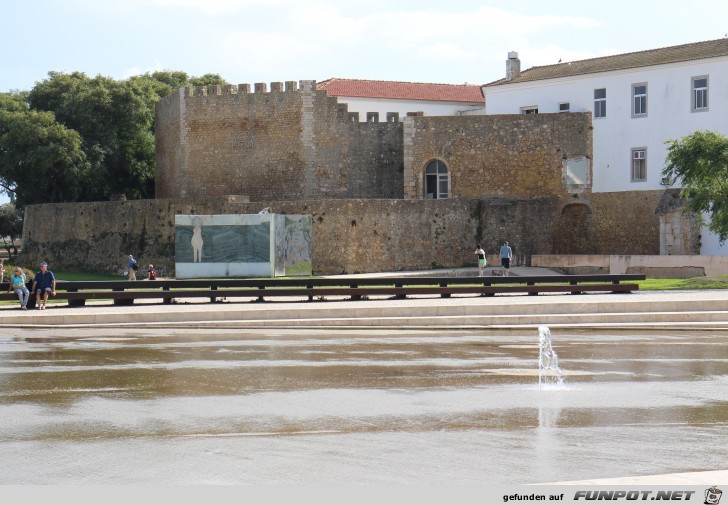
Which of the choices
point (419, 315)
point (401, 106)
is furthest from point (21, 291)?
point (401, 106)

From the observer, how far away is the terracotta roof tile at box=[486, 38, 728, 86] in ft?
138

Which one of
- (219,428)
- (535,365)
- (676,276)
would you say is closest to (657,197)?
(676,276)

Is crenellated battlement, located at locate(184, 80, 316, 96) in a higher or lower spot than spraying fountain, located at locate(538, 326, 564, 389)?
higher

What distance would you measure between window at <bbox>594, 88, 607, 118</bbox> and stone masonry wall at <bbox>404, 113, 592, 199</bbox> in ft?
5.11

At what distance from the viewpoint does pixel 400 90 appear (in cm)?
6538

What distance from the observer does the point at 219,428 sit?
10125 mm

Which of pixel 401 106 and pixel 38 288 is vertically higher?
pixel 401 106

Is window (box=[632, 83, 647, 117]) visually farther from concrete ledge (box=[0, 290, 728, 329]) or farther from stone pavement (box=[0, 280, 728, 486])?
stone pavement (box=[0, 280, 728, 486])

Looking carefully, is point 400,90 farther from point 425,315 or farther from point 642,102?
point 425,315

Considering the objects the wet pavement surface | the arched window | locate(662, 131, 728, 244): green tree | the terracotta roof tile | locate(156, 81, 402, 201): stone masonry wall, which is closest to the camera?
the wet pavement surface

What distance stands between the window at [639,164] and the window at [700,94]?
2.82 m

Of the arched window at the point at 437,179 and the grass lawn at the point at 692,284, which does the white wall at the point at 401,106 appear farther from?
the grass lawn at the point at 692,284

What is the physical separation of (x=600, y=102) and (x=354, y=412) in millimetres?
36425

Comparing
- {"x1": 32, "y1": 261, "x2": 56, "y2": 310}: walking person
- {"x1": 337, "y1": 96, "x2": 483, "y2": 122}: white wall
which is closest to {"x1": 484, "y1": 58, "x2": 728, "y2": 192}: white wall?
{"x1": 337, "y1": 96, "x2": 483, "y2": 122}: white wall
